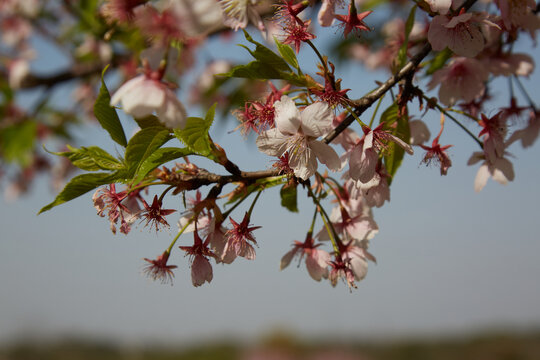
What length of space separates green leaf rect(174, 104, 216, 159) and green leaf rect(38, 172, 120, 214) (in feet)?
0.53

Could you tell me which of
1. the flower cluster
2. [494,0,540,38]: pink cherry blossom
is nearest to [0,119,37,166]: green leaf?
the flower cluster

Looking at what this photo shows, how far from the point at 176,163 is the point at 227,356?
22.4 metres

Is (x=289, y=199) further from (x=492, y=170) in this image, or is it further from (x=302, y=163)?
(x=492, y=170)

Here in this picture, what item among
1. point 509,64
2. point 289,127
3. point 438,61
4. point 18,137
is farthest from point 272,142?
point 18,137

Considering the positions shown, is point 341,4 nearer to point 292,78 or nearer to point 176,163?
point 292,78

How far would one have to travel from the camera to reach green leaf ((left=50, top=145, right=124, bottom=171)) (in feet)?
2.91

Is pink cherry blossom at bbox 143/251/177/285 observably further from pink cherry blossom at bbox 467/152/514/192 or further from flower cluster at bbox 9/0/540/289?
pink cherry blossom at bbox 467/152/514/192

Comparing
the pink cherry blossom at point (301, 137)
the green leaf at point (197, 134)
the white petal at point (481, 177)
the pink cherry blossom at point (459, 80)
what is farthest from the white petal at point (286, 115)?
the white petal at point (481, 177)

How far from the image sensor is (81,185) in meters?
0.83

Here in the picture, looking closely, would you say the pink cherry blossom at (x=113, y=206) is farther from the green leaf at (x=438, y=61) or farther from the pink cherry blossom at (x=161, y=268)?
the green leaf at (x=438, y=61)

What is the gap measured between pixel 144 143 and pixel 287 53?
32 cm

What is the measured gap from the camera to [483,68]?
1.18 meters

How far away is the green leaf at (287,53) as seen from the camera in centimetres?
83

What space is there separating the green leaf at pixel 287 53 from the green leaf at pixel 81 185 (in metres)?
0.39
